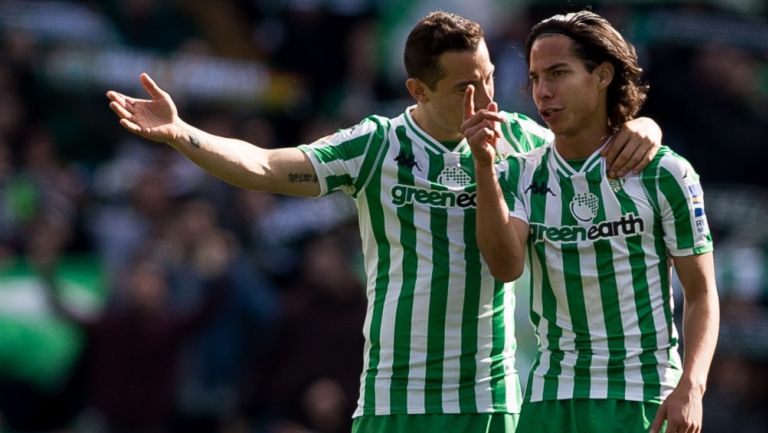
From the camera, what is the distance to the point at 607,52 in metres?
5.85

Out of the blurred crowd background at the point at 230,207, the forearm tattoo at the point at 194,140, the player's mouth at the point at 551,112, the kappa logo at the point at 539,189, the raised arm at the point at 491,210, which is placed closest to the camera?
the raised arm at the point at 491,210

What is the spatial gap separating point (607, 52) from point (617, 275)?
82cm

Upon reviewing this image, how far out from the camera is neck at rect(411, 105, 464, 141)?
6.38 metres

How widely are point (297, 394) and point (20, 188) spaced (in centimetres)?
354

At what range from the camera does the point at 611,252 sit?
5742 millimetres

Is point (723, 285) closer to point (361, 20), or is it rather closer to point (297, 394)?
point (297, 394)

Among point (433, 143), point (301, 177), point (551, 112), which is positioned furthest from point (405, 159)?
point (551, 112)

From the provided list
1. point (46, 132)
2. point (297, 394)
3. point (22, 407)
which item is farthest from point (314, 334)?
point (46, 132)

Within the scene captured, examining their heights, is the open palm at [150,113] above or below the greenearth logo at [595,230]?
above

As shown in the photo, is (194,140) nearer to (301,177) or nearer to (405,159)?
(301,177)

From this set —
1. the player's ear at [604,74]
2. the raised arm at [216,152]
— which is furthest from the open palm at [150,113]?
the player's ear at [604,74]

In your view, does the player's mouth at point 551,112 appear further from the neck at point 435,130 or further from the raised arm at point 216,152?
the raised arm at point 216,152

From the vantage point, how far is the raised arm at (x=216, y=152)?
235 inches

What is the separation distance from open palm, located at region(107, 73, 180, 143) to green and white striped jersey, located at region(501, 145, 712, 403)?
1.44 m
